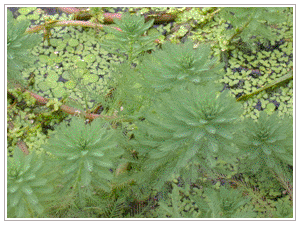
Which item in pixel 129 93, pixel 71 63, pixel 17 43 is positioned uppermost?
pixel 71 63

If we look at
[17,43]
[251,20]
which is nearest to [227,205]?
[251,20]

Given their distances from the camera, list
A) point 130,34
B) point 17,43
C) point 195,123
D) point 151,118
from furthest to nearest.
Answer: point 130,34, point 17,43, point 151,118, point 195,123

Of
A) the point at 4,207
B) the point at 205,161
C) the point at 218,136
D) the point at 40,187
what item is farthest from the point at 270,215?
the point at 4,207

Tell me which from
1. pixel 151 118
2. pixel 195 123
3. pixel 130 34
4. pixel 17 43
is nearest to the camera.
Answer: pixel 195 123

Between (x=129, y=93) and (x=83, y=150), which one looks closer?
(x=83, y=150)

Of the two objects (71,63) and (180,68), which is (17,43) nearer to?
(71,63)

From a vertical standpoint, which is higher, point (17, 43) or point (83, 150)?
point (17, 43)
